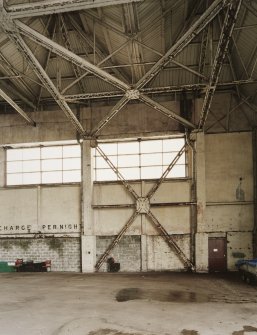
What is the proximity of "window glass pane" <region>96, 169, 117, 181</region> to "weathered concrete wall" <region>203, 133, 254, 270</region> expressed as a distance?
5.43 meters

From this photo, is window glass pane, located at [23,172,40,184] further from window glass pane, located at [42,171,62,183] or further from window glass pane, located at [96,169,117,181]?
window glass pane, located at [96,169,117,181]

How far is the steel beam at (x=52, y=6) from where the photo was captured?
1005 cm

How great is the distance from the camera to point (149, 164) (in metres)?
19.8

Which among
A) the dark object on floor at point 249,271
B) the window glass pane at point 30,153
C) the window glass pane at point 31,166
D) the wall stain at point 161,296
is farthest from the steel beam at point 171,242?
the window glass pane at point 30,153

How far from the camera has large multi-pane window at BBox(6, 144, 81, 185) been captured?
20.5 meters

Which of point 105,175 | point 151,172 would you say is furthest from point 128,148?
point 105,175

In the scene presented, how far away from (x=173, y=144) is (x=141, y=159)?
2053 millimetres

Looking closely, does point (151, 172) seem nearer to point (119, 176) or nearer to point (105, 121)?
point (119, 176)

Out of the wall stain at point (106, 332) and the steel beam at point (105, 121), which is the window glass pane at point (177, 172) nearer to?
the steel beam at point (105, 121)

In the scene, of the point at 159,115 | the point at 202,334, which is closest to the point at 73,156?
the point at 159,115

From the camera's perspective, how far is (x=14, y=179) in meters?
21.0

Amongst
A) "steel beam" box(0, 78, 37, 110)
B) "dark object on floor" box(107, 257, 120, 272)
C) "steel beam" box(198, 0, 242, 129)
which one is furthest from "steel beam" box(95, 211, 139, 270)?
"steel beam" box(0, 78, 37, 110)

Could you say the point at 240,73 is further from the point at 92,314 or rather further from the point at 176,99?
the point at 92,314

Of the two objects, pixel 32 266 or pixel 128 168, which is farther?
pixel 128 168
